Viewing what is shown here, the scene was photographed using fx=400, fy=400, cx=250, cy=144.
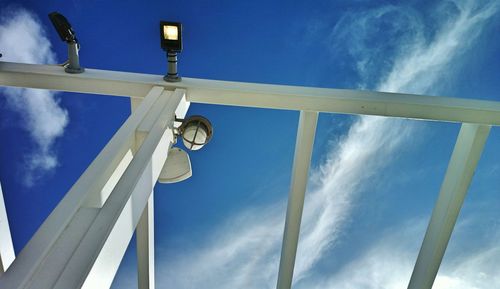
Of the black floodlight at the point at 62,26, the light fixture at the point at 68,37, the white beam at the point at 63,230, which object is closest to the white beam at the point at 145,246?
the white beam at the point at 63,230

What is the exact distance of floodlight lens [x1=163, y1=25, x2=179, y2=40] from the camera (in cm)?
218

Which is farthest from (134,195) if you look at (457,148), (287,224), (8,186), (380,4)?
(8,186)

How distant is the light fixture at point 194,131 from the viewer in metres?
2.06

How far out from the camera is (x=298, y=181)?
2246mm

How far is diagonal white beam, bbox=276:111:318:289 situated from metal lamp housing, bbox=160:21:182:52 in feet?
2.60

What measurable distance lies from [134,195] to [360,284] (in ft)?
11.0

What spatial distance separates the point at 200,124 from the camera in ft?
6.85

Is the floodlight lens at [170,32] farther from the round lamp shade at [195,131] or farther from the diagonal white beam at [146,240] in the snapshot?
the round lamp shade at [195,131]

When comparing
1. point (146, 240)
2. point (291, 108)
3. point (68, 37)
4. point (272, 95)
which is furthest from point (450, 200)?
point (68, 37)

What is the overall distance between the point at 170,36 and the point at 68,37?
24.0 inches

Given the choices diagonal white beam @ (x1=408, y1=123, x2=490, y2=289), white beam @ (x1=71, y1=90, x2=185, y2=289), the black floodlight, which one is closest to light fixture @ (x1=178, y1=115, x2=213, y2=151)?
white beam @ (x1=71, y1=90, x2=185, y2=289)

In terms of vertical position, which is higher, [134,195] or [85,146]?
[85,146]

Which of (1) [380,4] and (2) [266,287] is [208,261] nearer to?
(2) [266,287]

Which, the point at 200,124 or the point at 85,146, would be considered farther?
the point at 85,146
